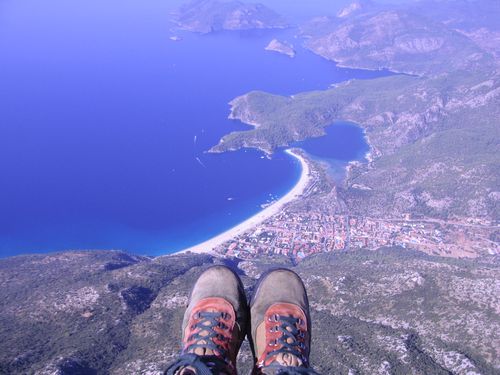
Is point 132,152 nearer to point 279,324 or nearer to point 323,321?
point 323,321

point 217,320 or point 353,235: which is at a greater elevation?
point 217,320

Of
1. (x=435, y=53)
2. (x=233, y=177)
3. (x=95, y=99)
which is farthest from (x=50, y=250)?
(x=435, y=53)

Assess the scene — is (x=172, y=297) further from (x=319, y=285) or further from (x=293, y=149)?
(x=293, y=149)

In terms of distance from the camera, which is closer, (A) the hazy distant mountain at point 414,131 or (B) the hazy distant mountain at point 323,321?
(B) the hazy distant mountain at point 323,321

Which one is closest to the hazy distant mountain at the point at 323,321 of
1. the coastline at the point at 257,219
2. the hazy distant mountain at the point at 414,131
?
the coastline at the point at 257,219

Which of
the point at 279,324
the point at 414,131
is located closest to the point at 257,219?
the point at 414,131

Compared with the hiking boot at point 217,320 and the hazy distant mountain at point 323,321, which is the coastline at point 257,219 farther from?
the hiking boot at point 217,320
